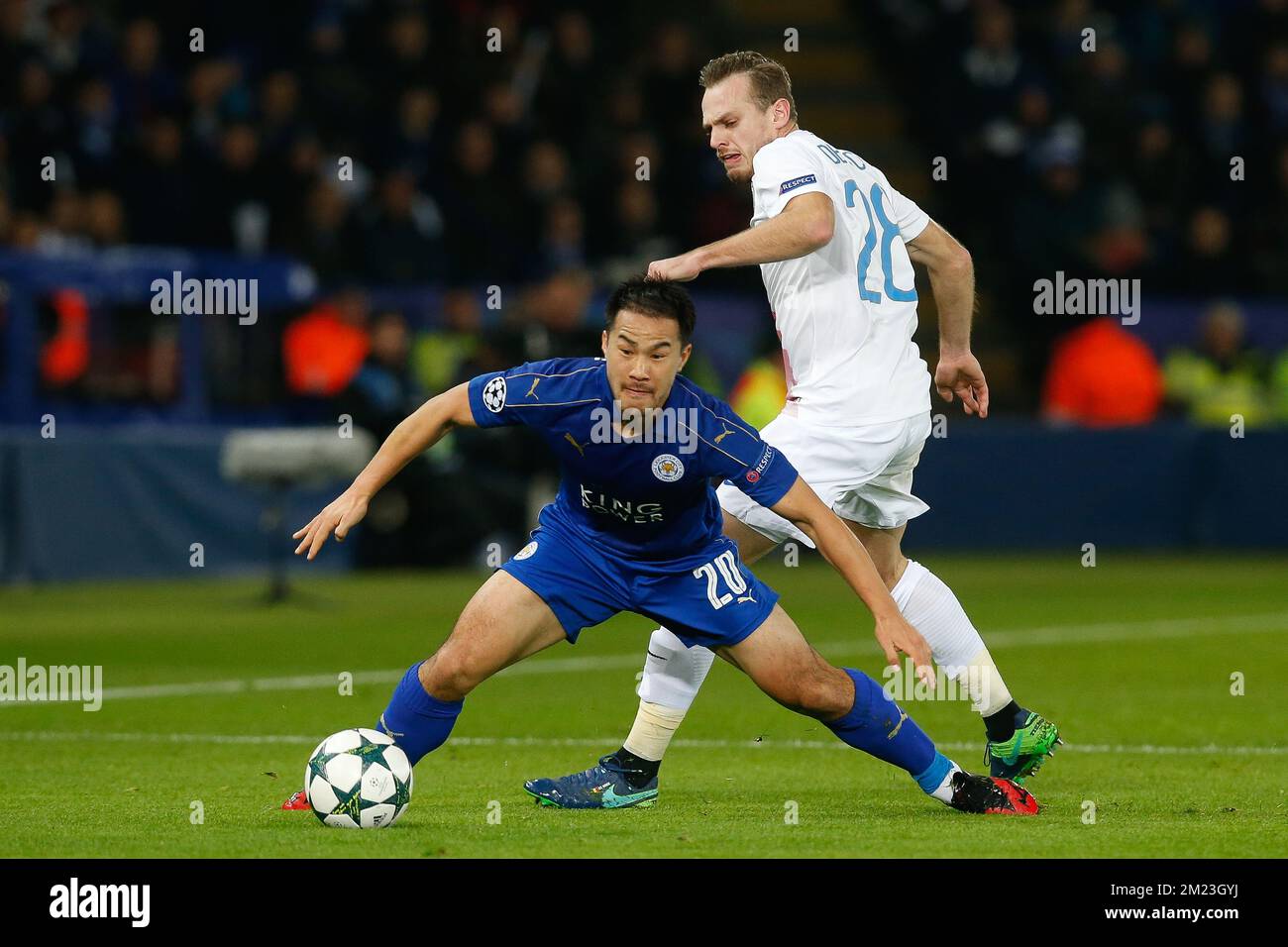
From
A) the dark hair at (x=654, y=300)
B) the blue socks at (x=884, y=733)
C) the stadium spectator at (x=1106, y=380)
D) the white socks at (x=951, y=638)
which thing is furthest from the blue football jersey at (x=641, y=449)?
the stadium spectator at (x=1106, y=380)

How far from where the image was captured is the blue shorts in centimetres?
668

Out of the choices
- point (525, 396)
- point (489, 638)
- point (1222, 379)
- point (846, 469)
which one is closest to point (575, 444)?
point (525, 396)

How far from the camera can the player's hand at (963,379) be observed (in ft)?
25.7

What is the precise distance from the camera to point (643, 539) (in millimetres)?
6770

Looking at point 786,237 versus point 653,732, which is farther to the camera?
point 653,732

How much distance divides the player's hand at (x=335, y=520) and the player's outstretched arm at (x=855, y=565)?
3.91 feet

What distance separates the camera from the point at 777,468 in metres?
6.49

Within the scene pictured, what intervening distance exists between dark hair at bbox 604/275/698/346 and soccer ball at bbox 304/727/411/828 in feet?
4.67

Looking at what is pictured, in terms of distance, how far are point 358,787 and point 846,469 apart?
1.95m

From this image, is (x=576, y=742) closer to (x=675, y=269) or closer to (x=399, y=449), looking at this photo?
(x=399, y=449)

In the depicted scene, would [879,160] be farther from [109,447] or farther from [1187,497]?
[109,447]
